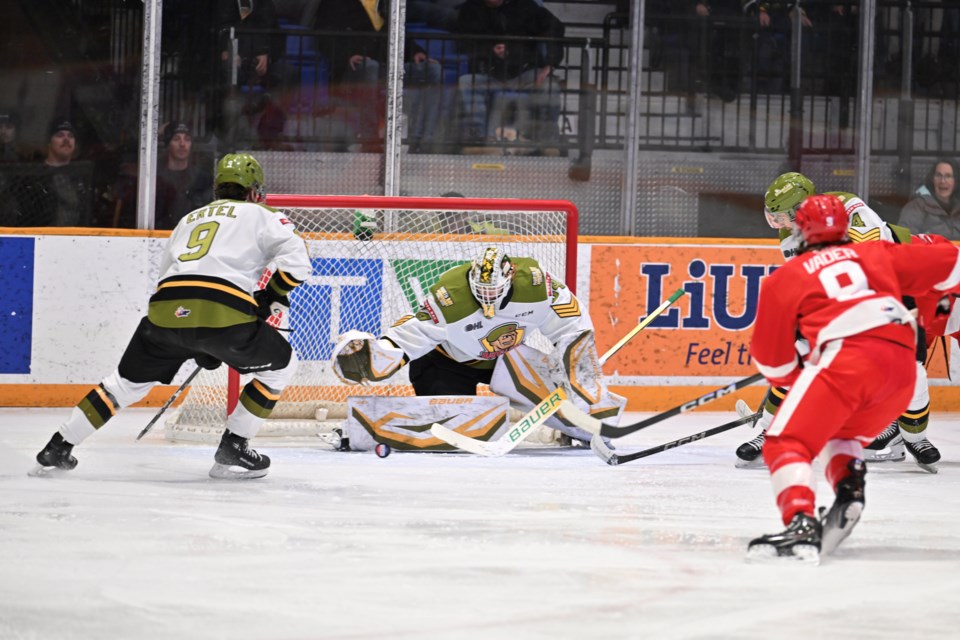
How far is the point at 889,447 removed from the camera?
5238mm

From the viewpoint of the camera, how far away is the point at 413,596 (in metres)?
2.66

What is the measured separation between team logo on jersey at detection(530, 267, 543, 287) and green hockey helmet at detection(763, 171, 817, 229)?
0.87 m

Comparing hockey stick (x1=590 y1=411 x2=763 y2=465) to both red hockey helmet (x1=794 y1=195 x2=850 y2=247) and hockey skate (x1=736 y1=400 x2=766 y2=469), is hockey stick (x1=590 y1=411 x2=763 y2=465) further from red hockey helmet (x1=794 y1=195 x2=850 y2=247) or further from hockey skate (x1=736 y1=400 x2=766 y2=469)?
red hockey helmet (x1=794 y1=195 x2=850 y2=247)

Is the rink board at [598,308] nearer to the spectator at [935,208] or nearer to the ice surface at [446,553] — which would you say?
the spectator at [935,208]

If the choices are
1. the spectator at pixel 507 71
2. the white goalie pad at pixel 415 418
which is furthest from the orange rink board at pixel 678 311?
the white goalie pad at pixel 415 418

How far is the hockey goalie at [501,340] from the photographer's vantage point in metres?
4.94

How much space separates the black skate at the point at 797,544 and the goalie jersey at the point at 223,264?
6.12 feet

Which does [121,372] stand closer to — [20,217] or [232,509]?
[232,509]

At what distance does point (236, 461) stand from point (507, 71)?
3.13 meters

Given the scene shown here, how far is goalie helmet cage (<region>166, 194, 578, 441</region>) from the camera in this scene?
18.1ft

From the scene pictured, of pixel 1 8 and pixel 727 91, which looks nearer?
pixel 1 8

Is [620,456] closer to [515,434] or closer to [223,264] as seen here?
[515,434]

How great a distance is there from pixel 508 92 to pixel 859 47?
1834mm

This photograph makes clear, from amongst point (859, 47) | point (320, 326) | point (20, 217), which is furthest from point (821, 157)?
point (20, 217)
